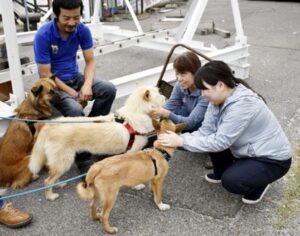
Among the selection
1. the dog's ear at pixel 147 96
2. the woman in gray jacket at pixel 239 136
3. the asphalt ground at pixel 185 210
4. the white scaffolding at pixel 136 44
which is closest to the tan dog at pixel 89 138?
the dog's ear at pixel 147 96

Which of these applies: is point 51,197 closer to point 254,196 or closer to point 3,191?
point 3,191

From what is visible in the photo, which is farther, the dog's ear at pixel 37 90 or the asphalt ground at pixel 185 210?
the dog's ear at pixel 37 90

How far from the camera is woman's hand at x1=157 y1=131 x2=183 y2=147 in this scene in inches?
111

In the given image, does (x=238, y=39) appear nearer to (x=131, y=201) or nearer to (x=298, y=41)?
(x=298, y=41)

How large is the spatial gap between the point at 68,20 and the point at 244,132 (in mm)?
1943

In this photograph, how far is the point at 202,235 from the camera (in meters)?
2.72

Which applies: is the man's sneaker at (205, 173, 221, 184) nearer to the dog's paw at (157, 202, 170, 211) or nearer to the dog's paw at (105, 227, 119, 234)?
the dog's paw at (157, 202, 170, 211)

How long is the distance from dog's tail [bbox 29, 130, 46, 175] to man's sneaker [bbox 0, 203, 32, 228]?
44cm

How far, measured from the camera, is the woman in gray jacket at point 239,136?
8.84 feet

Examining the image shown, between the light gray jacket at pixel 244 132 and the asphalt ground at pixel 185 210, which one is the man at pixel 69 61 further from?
the light gray jacket at pixel 244 132

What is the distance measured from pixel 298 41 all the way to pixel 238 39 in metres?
3.19

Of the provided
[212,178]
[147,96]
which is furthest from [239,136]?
[147,96]

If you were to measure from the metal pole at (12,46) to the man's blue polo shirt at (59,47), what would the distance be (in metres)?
0.23

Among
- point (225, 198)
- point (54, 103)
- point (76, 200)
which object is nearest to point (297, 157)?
point (225, 198)
